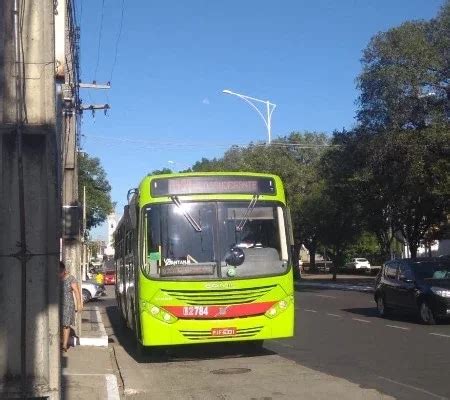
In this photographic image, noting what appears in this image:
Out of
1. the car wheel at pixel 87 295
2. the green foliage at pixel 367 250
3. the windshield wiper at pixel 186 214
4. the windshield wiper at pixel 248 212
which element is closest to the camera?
the windshield wiper at pixel 186 214

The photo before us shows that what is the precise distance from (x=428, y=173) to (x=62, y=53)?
726 inches

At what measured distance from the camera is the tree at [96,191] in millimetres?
64938

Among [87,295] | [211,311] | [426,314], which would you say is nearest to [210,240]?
[211,311]

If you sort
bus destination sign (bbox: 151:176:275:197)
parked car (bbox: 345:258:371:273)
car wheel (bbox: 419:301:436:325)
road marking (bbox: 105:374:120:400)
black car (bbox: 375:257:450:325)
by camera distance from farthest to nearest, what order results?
parked car (bbox: 345:258:371:273) < car wheel (bbox: 419:301:436:325) < black car (bbox: 375:257:450:325) < bus destination sign (bbox: 151:176:275:197) < road marking (bbox: 105:374:120:400)

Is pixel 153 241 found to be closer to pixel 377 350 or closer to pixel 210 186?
pixel 210 186

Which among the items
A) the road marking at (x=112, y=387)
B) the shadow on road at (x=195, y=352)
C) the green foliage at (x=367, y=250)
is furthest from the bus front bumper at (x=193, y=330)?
the green foliage at (x=367, y=250)

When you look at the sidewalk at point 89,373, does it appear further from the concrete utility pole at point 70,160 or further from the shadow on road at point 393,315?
the shadow on road at point 393,315

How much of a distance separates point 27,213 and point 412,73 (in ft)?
81.0

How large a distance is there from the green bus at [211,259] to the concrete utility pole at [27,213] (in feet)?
18.8

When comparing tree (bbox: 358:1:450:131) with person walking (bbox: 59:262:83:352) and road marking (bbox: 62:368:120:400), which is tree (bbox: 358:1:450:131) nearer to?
person walking (bbox: 59:262:83:352)

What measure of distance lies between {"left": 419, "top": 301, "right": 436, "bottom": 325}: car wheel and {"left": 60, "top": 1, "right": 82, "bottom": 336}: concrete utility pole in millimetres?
8257

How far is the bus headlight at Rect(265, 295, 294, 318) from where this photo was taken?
40.3ft

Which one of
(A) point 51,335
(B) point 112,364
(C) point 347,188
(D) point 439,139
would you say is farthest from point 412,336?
(C) point 347,188

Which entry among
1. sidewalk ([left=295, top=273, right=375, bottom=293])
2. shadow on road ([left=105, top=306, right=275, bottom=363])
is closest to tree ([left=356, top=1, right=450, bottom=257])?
sidewalk ([left=295, top=273, right=375, bottom=293])
